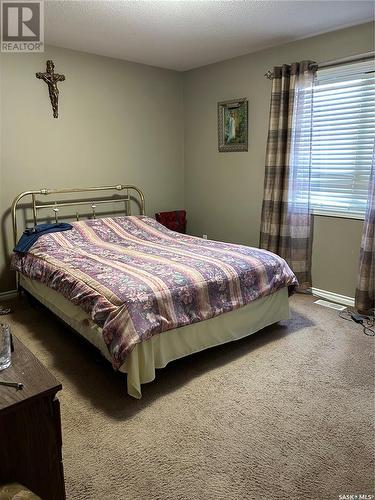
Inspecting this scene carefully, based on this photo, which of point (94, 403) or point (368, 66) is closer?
point (94, 403)

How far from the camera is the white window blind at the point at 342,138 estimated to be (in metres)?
3.26

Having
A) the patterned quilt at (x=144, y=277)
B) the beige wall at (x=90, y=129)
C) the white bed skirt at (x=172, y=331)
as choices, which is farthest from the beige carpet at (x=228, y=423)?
the beige wall at (x=90, y=129)

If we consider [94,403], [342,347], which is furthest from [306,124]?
[94,403]

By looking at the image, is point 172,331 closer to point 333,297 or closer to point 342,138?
point 333,297

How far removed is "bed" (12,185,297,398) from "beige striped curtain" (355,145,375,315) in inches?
27.0

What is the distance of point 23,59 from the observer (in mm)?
3559

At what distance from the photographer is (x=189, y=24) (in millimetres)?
3160

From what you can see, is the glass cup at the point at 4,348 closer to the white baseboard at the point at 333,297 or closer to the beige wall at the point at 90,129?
the beige wall at the point at 90,129

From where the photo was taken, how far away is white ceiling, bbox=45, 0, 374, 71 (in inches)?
110

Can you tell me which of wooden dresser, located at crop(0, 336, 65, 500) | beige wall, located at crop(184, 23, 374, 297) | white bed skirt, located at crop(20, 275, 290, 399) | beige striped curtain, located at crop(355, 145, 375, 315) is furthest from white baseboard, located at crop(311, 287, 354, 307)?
wooden dresser, located at crop(0, 336, 65, 500)

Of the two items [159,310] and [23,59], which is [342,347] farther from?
[23,59]

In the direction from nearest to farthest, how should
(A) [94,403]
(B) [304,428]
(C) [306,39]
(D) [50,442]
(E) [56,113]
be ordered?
(D) [50,442]
(B) [304,428]
(A) [94,403]
(C) [306,39]
(E) [56,113]

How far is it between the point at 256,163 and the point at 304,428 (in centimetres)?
289

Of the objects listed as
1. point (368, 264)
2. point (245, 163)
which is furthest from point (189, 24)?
point (368, 264)
